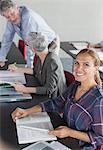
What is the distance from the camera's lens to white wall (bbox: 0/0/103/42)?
4.62 metres

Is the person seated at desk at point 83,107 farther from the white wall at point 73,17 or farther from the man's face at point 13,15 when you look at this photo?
the white wall at point 73,17

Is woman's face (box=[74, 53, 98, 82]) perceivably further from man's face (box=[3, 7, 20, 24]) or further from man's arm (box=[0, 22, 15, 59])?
man's arm (box=[0, 22, 15, 59])

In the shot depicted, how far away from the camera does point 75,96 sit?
5.65 ft

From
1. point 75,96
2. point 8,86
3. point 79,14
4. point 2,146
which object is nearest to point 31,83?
point 8,86

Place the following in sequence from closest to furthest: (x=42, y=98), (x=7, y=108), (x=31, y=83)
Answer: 1. (x=7, y=108)
2. (x=42, y=98)
3. (x=31, y=83)

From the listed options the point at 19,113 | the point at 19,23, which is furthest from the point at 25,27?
the point at 19,113

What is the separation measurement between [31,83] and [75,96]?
1.91ft

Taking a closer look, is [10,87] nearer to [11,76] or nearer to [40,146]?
[11,76]

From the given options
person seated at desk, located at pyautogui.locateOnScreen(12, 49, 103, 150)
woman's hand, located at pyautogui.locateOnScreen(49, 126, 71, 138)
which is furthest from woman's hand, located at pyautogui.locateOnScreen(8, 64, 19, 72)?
woman's hand, located at pyautogui.locateOnScreen(49, 126, 71, 138)

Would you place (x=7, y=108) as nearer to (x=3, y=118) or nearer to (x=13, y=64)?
(x=3, y=118)

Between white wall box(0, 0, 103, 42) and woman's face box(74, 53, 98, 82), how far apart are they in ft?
10.1

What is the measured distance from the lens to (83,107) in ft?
5.25

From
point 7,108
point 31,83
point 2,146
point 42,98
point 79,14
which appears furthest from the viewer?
point 79,14

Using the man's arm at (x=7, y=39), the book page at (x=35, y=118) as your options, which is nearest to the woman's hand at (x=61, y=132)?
the book page at (x=35, y=118)
